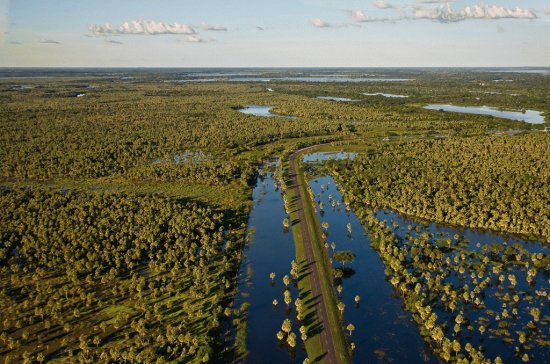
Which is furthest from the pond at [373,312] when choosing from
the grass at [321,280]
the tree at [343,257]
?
the grass at [321,280]

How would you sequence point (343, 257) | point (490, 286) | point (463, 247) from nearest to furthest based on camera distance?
1. point (490, 286)
2. point (343, 257)
3. point (463, 247)

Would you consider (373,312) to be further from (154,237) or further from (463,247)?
(154,237)

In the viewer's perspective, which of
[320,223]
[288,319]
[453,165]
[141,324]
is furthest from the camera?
[453,165]

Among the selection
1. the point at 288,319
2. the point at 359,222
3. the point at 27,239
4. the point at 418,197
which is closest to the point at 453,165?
the point at 418,197

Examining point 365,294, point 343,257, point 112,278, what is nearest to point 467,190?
point 343,257

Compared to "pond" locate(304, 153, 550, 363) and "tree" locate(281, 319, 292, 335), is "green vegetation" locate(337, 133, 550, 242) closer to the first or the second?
"pond" locate(304, 153, 550, 363)

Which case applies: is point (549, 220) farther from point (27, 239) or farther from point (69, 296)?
point (27, 239)

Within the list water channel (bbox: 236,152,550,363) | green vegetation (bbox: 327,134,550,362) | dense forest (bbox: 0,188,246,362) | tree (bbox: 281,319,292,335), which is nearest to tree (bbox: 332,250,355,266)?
water channel (bbox: 236,152,550,363)
